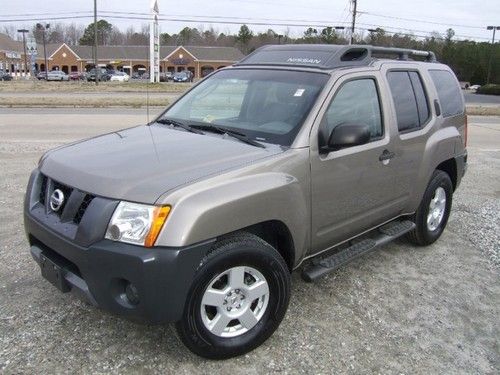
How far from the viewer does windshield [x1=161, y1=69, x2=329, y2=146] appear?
11.9 feet

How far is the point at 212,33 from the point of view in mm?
118250

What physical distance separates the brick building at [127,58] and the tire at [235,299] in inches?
3499

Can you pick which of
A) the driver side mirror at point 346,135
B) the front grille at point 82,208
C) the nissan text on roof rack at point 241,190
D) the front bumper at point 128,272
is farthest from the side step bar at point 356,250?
the front grille at point 82,208

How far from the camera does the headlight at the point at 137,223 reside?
2.67m

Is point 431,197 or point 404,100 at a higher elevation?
point 404,100

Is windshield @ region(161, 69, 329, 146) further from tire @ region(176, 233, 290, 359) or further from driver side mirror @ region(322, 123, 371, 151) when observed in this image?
tire @ region(176, 233, 290, 359)

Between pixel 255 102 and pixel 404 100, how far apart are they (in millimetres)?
1436

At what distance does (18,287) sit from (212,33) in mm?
120207

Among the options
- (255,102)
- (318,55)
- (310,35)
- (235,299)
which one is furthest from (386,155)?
(310,35)

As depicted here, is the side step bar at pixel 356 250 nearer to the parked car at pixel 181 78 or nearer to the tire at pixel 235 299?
the tire at pixel 235 299

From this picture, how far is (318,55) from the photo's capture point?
4.10 meters

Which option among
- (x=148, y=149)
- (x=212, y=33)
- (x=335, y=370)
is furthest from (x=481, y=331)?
(x=212, y=33)

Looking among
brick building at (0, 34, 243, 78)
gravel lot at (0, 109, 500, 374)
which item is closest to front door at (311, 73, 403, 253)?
gravel lot at (0, 109, 500, 374)

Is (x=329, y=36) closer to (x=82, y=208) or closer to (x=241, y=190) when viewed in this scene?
(x=241, y=190)
